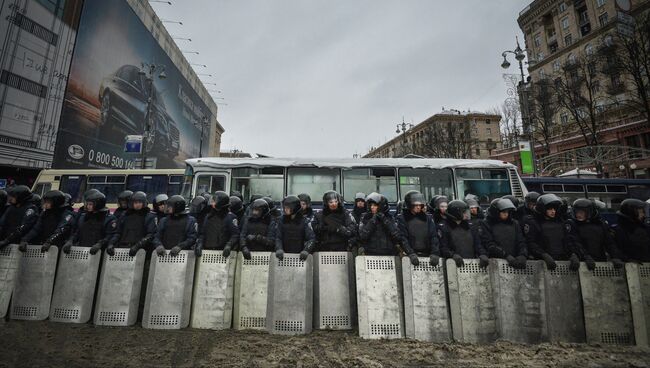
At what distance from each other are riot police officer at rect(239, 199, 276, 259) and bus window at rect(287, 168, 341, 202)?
4.13m

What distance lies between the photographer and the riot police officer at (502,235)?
4517mm

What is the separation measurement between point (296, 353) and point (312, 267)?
1.19 m

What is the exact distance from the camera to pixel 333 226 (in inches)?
201

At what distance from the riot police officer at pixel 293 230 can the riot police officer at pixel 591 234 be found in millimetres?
4168

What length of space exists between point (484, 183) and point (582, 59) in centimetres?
2589

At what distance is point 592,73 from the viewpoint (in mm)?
23891

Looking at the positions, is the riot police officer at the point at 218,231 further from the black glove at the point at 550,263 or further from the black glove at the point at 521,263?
the black glove at the point at 550,263

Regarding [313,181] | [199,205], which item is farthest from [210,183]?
[313,181]

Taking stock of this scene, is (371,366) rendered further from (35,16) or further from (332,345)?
(35,16)

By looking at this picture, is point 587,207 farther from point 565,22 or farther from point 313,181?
point 565,22

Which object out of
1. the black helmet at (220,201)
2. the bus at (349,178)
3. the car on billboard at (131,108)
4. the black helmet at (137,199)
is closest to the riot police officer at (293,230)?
the black helmet at (220,201)

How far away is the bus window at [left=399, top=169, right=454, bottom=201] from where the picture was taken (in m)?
9.69

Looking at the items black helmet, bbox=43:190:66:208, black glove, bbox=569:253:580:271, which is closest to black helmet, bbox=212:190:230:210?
black helmet, bbox=43:190:66:208

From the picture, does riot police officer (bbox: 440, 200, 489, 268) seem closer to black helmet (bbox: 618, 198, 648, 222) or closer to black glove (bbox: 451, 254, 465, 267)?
black glove (bbox: 451, 254, 465, 267)
